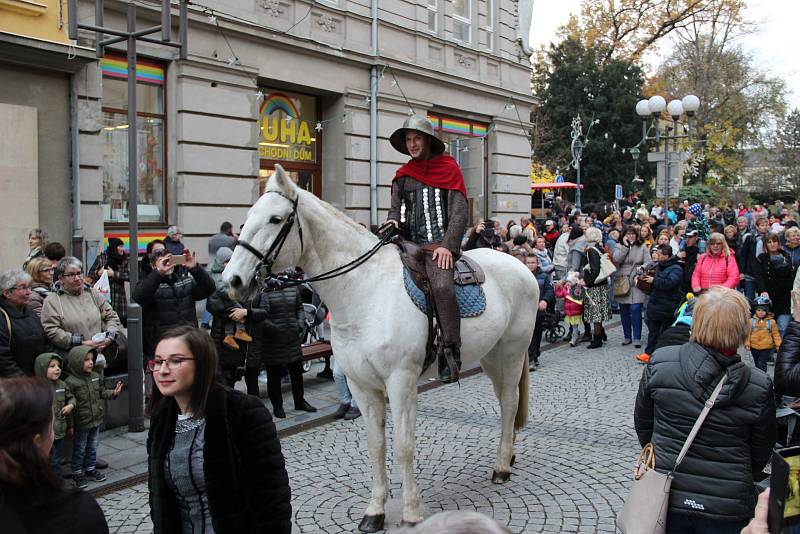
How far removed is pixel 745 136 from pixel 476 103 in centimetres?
3100

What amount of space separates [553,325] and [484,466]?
6.72m

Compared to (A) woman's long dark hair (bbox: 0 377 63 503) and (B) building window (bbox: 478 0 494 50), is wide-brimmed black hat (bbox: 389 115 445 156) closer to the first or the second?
(A) woman's long dark hair (bbox: 0 377 63 503)

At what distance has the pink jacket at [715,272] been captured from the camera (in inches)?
420

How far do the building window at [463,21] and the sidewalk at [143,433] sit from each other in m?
12.1

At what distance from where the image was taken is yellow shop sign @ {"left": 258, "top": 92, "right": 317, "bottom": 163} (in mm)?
15445

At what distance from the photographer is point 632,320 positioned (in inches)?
506

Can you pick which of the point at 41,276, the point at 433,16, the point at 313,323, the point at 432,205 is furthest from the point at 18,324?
the point at 433,16

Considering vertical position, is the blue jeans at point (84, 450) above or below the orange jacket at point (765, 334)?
below

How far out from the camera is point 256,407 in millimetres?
3168

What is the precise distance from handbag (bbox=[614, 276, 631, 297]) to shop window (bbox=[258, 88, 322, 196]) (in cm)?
726

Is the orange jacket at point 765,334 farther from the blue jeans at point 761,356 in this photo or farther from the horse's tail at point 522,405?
the horse's tail at point 522,405

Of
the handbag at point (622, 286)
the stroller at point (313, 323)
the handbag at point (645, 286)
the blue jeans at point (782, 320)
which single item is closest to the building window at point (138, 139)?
the stroller at point (313, 323)

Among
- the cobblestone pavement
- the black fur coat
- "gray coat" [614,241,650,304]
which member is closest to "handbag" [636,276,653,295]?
"gray coat" [614,241,650,304]

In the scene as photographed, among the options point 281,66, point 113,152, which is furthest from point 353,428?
point 281,66
